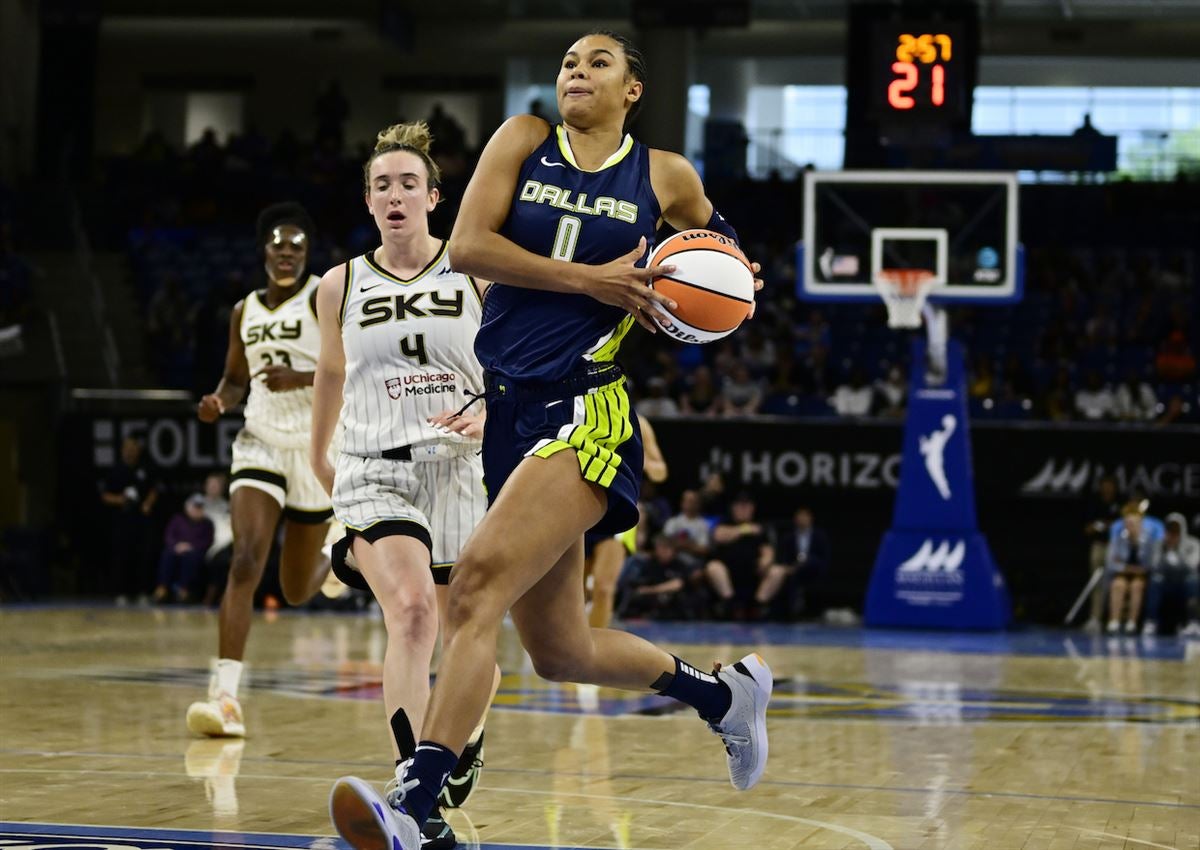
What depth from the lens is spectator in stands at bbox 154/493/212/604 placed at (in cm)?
1836

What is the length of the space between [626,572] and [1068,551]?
4523 millimetres

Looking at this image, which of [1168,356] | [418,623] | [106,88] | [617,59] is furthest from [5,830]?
[106,88]

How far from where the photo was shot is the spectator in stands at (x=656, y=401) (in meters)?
19.0

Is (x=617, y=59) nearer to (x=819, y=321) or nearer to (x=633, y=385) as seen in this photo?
(x=633, y=385)

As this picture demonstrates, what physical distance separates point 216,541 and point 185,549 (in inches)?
14.6

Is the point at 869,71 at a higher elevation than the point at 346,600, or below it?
higher

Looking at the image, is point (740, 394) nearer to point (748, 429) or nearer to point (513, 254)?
point (748, 429)

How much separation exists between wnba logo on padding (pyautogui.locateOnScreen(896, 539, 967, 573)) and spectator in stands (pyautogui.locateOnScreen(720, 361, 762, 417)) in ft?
10.4

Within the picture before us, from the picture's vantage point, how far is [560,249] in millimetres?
4645

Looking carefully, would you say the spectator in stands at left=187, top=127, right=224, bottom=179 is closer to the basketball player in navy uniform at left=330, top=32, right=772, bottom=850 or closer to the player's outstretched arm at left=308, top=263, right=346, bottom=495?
the player's outstretched arm at left=308, top=263, right=346, bottom=495

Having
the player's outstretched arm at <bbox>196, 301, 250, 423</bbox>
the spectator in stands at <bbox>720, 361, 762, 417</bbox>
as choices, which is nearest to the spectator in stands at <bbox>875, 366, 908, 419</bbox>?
the spectator in stands at <bbox>720, 361, 762, 417</bbox>

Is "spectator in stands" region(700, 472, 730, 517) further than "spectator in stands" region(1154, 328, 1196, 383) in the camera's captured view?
No

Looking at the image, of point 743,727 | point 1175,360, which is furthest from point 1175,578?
point 743,727

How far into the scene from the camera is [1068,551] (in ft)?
58.4
